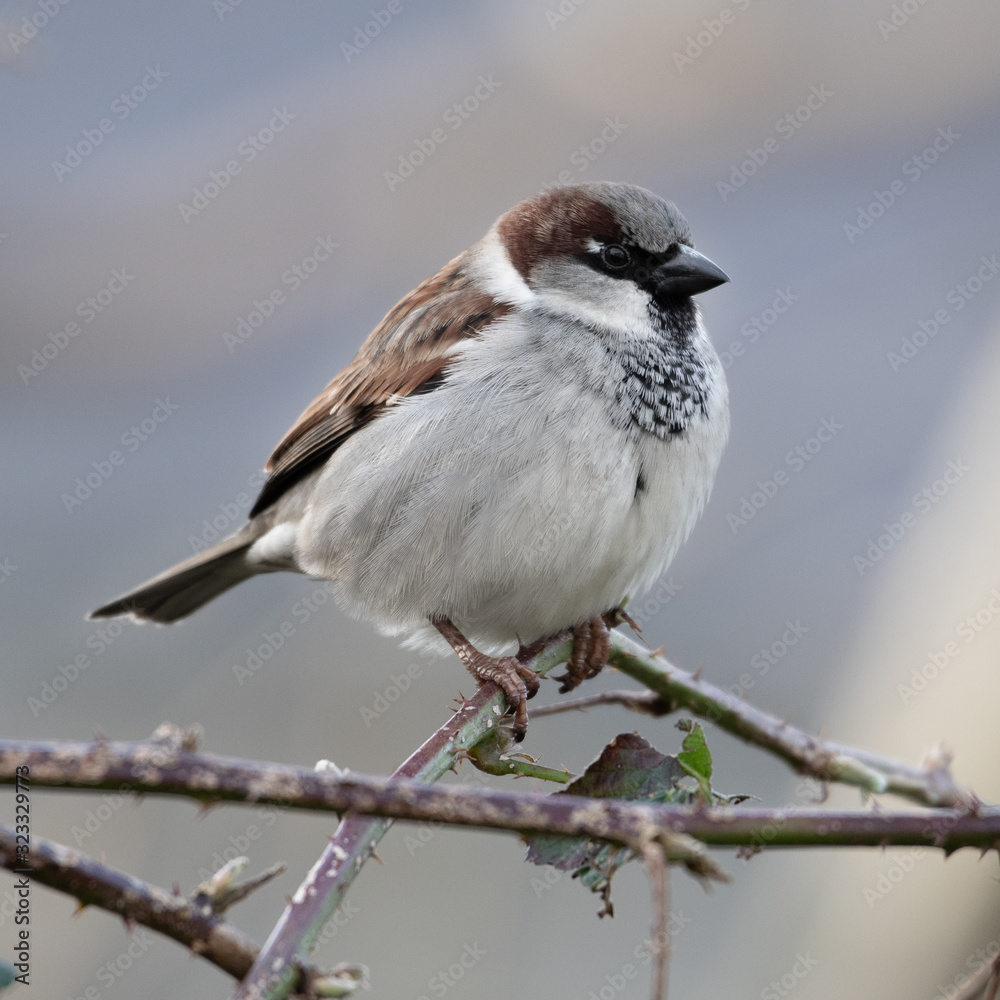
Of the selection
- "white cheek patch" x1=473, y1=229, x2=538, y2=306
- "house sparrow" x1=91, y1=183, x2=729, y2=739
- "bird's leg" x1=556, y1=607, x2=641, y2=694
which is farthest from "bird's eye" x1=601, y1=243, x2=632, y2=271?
"bird's leg" x1=556, y1=607, x2=641, y2=694

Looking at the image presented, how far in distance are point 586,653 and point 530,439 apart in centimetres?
42

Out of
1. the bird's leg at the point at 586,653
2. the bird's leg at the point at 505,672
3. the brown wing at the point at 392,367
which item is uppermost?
the brown wing at the point at 392,367

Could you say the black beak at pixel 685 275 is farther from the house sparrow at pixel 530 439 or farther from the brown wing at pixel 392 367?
the brown wing at pixel 392 367

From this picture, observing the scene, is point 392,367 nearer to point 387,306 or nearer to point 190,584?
point 190,584

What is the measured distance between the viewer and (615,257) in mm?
2451

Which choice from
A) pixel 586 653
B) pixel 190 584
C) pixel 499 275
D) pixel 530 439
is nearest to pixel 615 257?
pixel 499 275

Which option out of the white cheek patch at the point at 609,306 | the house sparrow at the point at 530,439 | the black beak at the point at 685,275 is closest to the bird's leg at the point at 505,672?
the house sparrow at the point at 530,439

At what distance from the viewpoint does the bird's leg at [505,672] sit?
183 centimetres

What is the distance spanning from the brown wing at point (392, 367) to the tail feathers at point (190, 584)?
15 cm

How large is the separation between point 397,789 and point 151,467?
4.27 metres

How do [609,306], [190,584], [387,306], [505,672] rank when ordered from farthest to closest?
[387,306], [190,584], [609,306], [505,672]

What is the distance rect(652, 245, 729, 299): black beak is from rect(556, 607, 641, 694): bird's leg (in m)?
0.72

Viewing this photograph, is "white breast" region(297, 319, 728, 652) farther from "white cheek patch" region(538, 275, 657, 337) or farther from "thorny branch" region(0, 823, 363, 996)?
"thorny branch" region(0, 823, 363, 996)

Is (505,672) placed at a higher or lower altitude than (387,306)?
lower
